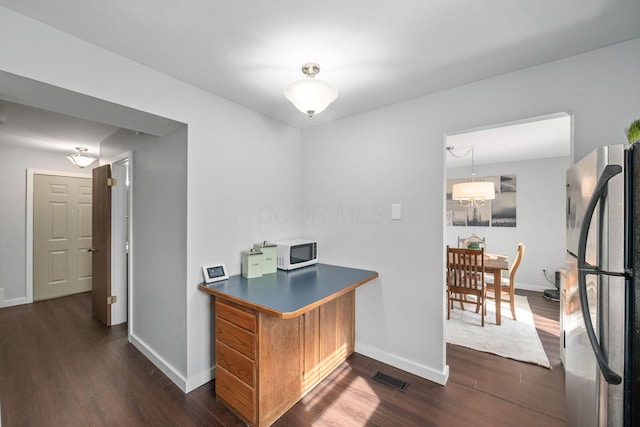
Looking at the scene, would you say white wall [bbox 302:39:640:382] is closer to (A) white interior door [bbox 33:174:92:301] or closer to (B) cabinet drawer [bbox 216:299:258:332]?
(B) cabinet drawer [bbox 216:299:258:332]

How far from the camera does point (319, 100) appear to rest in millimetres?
1532

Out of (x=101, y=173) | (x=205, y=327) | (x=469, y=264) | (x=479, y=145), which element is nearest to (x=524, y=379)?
(x=469, y=264)

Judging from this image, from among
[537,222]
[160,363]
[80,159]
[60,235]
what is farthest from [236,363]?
[537,222]

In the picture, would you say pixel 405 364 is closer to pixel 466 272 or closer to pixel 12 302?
pixel 466 272

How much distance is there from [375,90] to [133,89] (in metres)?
1.71

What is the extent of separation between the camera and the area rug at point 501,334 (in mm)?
2484

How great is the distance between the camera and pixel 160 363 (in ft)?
7.27

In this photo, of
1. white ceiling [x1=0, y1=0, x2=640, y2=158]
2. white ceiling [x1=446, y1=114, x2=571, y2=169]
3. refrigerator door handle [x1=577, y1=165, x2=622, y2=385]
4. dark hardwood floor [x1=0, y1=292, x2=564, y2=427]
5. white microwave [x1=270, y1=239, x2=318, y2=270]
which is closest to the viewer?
refrigerator door handle [x1=577, y1=165, x2=622, y2=385]

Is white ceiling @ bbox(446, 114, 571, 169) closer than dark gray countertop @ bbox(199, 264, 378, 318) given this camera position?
No

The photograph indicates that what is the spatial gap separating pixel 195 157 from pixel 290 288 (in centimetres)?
125

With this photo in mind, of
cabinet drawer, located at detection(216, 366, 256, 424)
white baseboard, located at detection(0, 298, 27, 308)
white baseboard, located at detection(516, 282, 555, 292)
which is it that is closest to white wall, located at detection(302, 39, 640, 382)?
cabinet drawer, located at detection(216, 366, 256, 424)

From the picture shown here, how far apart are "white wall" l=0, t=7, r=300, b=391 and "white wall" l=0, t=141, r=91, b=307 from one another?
2841 mm

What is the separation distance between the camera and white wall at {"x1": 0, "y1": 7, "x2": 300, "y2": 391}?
4.50 ft

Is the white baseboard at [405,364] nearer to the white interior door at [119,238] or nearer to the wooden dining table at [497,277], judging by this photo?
the wooden dining table at [497,277]
